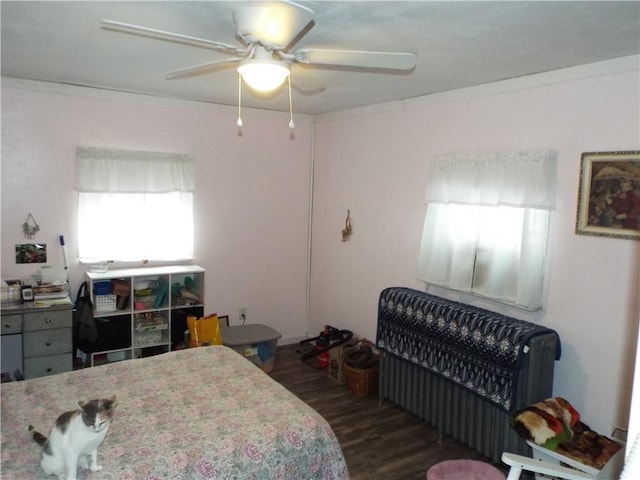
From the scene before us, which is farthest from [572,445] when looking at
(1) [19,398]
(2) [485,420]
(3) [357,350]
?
(1) [19,398]

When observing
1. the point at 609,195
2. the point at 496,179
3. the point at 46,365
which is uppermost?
the point at 496,179

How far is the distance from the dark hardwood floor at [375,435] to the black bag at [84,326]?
5.38ft

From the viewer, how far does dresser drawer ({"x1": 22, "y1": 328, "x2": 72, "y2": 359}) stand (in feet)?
11.9

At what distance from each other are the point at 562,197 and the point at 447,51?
117 cm

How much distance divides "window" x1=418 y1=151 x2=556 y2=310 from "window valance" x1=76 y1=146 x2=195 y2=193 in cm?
231

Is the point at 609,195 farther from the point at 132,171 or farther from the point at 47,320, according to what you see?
the point at 47,320

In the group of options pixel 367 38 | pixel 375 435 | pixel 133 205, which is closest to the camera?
pixel 367 38

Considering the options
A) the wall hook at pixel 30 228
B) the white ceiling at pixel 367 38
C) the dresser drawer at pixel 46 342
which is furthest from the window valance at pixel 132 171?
the dresser drawer at pixel 46 342

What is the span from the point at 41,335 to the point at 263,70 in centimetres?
286

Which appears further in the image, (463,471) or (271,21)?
→ (463,471)

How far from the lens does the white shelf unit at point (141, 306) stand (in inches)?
163

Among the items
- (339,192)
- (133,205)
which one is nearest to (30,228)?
(133,205)

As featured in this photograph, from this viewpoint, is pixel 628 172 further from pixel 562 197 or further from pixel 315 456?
pixel 315 456

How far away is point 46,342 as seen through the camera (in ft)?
12.1
